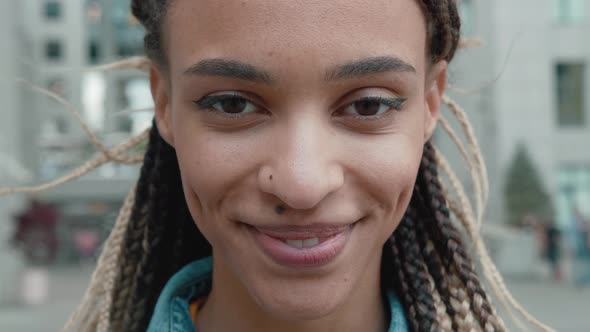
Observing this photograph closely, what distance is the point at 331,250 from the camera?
1487 millimetres

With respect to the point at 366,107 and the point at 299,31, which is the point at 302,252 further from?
the point at 299,31

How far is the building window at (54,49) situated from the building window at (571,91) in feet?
90.0

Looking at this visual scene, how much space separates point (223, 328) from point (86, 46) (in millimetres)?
35564

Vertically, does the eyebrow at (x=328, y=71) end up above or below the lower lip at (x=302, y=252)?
above

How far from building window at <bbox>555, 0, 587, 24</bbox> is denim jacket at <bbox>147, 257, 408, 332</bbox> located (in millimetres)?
17594

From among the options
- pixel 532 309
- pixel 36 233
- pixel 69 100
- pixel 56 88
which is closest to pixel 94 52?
pixel 36 233

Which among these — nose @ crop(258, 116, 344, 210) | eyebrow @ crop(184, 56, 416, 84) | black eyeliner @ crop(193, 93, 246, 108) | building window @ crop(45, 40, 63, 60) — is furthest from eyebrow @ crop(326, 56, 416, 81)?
building window @ crop(45, 40, 63, 60)

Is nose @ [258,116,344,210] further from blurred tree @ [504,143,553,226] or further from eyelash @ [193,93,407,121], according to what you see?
blurred tree @ [504,143,553,226]

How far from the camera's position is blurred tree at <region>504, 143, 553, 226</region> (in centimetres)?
1662

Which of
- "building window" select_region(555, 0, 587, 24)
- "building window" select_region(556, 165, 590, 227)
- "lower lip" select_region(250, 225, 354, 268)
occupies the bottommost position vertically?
"building window" select_region(556, 165, 590, 227)

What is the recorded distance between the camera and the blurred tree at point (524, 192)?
16.6 m

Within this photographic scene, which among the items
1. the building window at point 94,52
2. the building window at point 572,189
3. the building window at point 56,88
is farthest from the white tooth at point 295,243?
the building window at point 94,52

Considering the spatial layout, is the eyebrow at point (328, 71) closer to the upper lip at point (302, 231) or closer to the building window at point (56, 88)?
the upper lip at point (302, 231)

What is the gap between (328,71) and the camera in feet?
4.64
